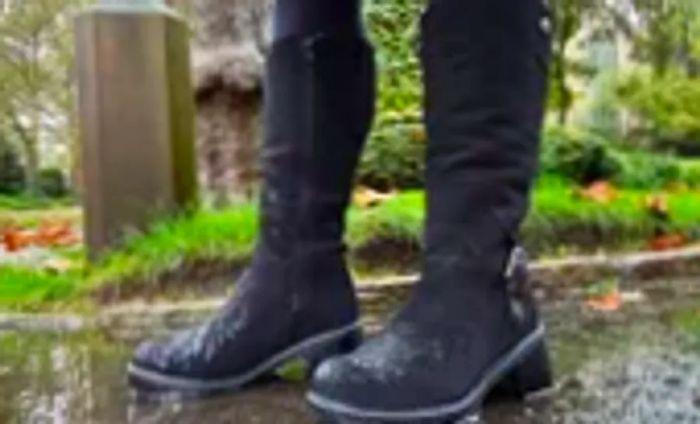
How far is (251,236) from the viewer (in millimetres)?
2244

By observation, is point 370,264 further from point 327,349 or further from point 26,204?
point 26,204

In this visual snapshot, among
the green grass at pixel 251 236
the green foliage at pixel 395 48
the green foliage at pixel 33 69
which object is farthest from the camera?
the green foliage at pixel 33 69

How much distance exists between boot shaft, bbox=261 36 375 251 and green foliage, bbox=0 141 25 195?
60.5 feet

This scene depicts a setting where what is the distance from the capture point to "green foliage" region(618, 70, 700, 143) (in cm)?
1149

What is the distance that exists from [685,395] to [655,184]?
2.42 m

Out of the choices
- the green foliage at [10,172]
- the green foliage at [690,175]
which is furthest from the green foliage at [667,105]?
the green foliage at [10,172]

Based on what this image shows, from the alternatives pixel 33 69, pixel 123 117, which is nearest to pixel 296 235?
pixel 123 117

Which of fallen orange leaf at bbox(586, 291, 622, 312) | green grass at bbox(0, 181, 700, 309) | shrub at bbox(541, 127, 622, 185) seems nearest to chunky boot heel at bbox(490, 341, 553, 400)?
fallen orange leaf at bbox(586, 291, 622, 312)

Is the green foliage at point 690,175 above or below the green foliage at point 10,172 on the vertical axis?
above

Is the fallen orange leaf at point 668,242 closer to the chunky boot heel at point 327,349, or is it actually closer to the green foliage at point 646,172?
the green foliage at point 646,172

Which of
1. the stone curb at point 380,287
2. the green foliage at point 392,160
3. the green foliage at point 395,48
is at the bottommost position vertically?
the stone curb at point 380,287

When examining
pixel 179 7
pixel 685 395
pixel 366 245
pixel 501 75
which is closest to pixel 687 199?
pixel 366 245

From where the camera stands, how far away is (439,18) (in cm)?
107

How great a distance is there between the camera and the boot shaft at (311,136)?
1217mm
